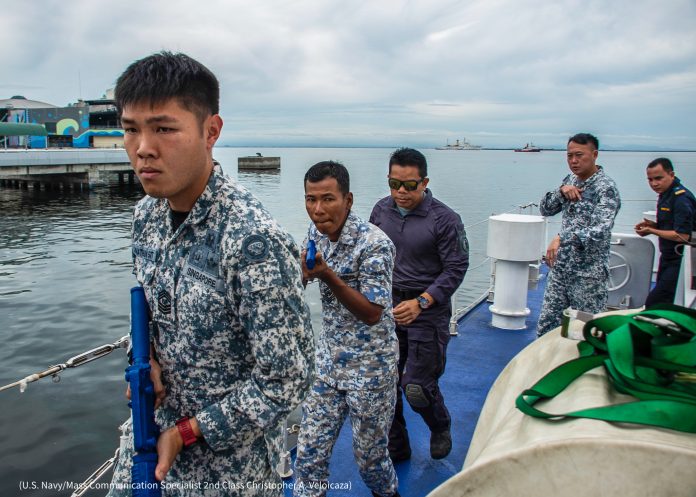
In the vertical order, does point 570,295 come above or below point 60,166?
below

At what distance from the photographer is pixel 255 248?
1.60 m

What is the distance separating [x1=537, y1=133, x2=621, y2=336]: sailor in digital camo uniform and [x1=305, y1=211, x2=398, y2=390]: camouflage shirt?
8.04 feet

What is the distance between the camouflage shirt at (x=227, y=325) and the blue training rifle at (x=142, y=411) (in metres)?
0.06

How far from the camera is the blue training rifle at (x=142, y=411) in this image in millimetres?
1646

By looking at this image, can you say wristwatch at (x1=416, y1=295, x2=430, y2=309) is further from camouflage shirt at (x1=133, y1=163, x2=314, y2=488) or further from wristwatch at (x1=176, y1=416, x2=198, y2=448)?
wristwatch at (x1=176, y1=416, x2=198, y2=448)

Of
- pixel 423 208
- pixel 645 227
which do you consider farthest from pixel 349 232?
pixel 645 227

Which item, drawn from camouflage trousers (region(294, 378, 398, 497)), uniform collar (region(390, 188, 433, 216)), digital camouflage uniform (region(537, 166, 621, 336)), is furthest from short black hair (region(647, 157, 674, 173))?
camouflage trousers (region(294, 378, 398, 497))

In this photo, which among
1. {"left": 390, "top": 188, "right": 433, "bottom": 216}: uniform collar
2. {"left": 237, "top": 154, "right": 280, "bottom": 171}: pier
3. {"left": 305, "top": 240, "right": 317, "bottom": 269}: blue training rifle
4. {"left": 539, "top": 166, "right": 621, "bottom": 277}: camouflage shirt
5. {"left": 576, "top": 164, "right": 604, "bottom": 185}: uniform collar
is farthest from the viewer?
{"left": 237, "top": 154, "right": 280, "bottom": 171}: pier

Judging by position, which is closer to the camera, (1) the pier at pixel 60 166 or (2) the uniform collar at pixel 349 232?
(2) the uniform collar at pixel 349 232

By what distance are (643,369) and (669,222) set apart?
18.5 feet

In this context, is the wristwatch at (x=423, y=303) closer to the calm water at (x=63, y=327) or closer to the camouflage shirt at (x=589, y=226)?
the camouflage shirt at (x=589, y=226)

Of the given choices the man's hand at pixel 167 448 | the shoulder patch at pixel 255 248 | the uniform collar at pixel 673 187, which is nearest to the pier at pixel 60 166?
the uniform collar at pixel 673 187

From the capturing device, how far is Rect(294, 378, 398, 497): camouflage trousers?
3.08 m

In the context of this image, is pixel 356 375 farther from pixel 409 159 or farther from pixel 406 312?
pixel 409 159
